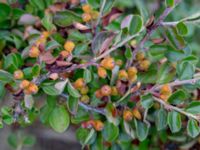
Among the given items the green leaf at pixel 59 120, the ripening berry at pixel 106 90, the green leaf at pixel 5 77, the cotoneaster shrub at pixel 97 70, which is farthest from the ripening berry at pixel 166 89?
the green leaf at pixel 5 77

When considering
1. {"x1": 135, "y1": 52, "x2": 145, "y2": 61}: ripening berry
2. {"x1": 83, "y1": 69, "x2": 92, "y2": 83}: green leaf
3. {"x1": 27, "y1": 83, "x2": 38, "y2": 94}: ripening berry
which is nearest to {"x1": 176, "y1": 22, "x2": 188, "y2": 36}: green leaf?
{"x1": 135, "y1": 52, "x2": 145, "y2": 61}: ripening berry

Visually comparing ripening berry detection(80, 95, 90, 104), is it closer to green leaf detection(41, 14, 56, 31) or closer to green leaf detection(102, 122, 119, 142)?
green leaf detection(102, 122, 119, 142)

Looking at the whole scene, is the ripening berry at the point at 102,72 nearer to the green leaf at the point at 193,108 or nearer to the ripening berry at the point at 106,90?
the ripening berry at the point at 106,90

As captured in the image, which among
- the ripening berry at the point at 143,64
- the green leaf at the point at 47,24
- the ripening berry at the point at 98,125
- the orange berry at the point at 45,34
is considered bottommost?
the ripening berry at the point at 98,125

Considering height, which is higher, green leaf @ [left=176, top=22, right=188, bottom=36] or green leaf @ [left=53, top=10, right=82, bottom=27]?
green leaf @ [left=53, top=10, right=82, bottom=27]

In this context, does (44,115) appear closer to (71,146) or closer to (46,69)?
(46,69)

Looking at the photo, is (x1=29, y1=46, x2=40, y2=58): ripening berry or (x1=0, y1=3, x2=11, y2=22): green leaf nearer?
(x1=29, y1=46, x2=40, y2=58): ripening berry
